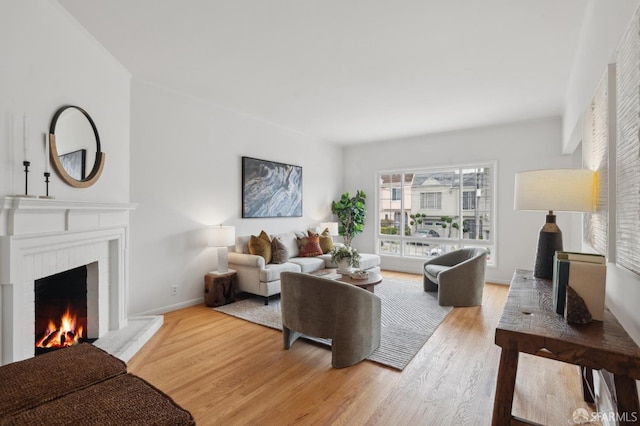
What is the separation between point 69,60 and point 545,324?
3.54 m

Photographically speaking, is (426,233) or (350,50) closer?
(350,50)

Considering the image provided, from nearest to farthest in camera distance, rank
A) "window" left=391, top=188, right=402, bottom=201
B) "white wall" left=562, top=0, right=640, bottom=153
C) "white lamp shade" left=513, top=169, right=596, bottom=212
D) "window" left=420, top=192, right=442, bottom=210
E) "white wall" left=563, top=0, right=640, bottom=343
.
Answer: "white wall" left=563, top=0, right=640, bottom=343 → "white wall" left=562, top=0, right=640, bottom=153 → "white lamp shade" left=513, top=169, right=596, bottom=212 → "window" left=420, top=192, right=442, bottom=210 → "window" left=391, top=188, right=402, bottom=201

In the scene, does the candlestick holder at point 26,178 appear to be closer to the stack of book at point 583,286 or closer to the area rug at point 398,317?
the area rug at point 398,317

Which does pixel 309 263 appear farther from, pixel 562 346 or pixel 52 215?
pixel 562 346

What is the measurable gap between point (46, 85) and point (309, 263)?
3478mm

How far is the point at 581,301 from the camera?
1.35 m

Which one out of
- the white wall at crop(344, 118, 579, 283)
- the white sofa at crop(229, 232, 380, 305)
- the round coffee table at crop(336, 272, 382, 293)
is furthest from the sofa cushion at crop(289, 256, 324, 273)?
the white wall at crop(344, 118, 579, 283)

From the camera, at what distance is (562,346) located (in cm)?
Answer: 118

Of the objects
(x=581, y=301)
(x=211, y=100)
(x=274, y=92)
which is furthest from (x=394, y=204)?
(x=581, y=301)

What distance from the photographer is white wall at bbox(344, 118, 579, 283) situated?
189 inches

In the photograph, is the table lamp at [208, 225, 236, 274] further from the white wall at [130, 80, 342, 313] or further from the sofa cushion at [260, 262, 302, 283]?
the sofa cushion at [260, 262, 302, 283]

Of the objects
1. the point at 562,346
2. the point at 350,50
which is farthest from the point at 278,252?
the point at 562,346

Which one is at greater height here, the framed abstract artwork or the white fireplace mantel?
the framed abstract artwork

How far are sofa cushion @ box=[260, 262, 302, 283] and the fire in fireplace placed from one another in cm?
186
